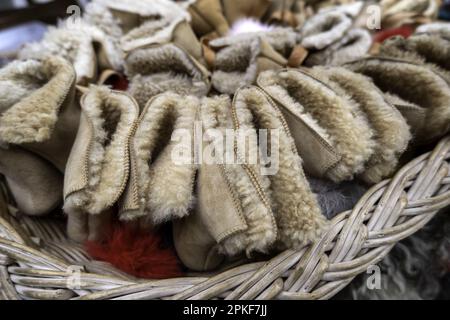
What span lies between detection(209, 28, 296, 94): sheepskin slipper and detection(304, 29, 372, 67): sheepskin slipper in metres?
0.05

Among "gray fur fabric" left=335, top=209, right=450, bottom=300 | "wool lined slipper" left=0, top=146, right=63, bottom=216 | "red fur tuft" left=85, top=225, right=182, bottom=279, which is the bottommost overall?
"gray fur fabric" left=335, top=209, right=450, bottom=300

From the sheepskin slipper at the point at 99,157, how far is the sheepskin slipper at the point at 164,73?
77 millimetres

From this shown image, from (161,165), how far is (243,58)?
0.25 metres

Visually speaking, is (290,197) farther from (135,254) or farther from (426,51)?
(426,51)

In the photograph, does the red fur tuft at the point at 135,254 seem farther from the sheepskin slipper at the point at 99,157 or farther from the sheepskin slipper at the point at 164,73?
the sheepskin slipper at the point at 164,73

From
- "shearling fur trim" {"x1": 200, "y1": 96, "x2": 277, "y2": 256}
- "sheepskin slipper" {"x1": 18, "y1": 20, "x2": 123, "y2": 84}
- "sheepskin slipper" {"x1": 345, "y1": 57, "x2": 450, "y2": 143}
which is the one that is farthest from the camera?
"sheepskin slipper" {"x1": 18, "y1": 20, "x2": 123, "y2": 84}

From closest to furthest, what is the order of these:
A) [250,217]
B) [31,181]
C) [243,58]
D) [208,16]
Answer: [250,217] → [31,181] → [243,58] → [208,16]

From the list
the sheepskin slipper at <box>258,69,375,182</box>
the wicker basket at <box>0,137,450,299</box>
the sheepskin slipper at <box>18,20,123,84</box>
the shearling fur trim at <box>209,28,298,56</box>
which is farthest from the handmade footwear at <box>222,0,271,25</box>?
the wicker basket at <box>0,137,450,299</box>

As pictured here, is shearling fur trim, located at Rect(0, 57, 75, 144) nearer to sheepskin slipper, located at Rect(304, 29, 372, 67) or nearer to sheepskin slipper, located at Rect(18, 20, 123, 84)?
sheepskin slipper, located at Rect(18, 20, 123, 84)

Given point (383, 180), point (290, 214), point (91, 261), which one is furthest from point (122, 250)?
point (383, 180)

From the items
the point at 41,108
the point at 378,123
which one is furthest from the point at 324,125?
the point at 41,108

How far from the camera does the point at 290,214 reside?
375 mm

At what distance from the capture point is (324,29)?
0.67 metres

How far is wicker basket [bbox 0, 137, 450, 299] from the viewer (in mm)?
381
